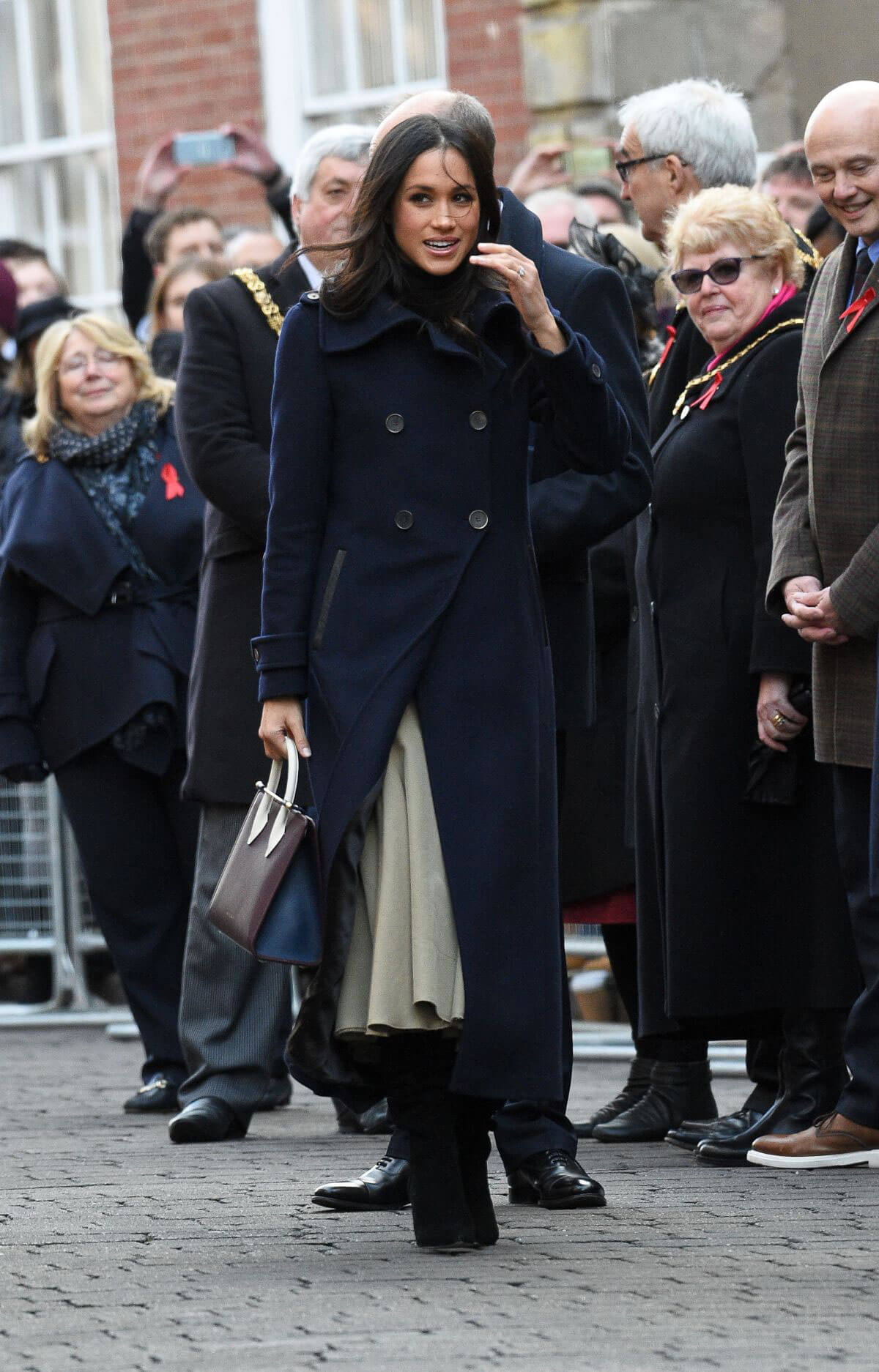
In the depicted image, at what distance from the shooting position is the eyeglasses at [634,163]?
682 cm

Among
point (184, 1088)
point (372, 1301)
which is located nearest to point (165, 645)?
point (184, 1088)

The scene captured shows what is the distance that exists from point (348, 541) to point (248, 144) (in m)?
5.09

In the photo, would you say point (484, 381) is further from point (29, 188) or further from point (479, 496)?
point (29, 188)

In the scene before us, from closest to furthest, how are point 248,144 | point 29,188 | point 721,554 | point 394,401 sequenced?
point 394,401 < point 721,554 < point 248,144 < point 29,188

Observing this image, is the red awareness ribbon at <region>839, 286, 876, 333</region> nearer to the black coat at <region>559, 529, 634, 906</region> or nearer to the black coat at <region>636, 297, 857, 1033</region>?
the black coat at <region>636, 297, 857, 1033</region>

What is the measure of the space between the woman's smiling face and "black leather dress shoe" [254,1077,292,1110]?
3245 mm

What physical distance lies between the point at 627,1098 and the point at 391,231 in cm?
262

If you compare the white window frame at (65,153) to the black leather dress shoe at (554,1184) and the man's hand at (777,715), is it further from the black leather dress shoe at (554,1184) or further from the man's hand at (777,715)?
the black leather dress shoe at (554,1184)

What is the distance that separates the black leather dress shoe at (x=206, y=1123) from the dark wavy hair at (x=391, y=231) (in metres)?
2.47

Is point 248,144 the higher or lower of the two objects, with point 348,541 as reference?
higher

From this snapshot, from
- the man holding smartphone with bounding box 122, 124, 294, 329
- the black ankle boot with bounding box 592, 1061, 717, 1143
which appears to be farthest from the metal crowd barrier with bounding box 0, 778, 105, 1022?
the black ankle boot with bounding box 592, 1061, 717, 1143

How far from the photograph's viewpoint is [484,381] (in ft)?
16.1

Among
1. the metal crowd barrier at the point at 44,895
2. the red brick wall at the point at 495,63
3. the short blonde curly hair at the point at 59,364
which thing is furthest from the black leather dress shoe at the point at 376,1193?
the red brick wall at the point at 495,63

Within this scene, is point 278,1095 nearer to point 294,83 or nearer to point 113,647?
point 113,647
